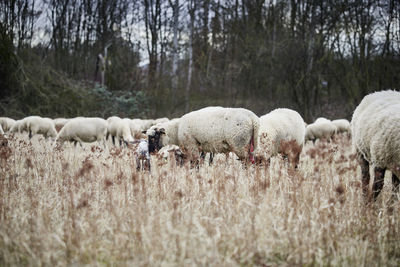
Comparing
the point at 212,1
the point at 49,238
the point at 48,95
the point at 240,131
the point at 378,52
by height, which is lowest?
the point at 49,238

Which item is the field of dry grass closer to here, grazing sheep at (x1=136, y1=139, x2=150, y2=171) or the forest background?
grazing sheep at (x1=136, y1=139, x2=150, y2=171)

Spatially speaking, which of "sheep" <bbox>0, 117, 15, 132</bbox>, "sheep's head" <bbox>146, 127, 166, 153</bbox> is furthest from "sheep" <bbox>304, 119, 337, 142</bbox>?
"sheep" <bbox>0, 117, 15, 132</bbox>

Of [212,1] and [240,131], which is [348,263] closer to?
[240,131]

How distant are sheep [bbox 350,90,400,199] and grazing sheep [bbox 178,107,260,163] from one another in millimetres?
1628

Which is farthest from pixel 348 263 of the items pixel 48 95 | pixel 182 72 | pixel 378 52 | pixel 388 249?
pixel 182 72

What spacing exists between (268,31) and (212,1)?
473cm

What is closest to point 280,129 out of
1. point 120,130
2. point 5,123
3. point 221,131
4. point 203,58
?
point 221,131

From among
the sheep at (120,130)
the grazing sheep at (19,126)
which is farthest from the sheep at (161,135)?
the grazing sheep at (19,126)

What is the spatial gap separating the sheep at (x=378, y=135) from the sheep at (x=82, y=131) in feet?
24.4

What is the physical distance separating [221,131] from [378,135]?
8.24 feet

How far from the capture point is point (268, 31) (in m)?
17.5

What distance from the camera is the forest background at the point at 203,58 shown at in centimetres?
1489

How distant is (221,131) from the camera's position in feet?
17.9

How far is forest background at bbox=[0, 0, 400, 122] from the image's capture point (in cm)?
1489
